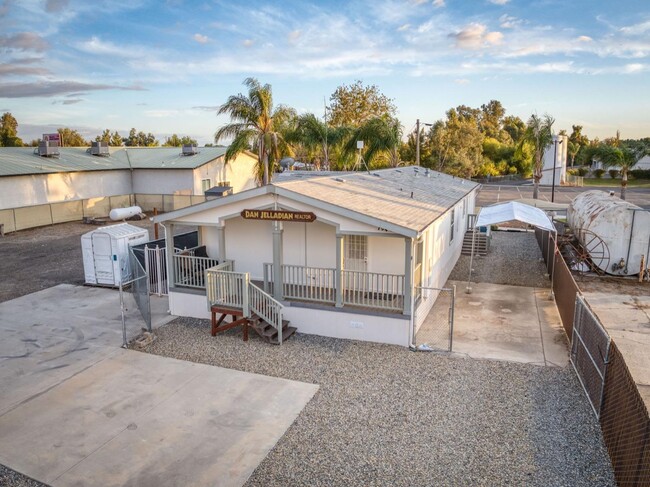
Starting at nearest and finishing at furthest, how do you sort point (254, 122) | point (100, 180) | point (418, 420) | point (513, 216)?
point (418, 420) < point (513, 216) < point (254, 122) < point (100, 180)

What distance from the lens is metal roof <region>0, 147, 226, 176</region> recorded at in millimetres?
31078

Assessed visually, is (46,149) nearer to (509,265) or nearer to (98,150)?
(98,150)

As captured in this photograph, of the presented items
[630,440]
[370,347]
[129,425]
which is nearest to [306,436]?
[129,425]

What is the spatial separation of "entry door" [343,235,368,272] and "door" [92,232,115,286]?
338 inches

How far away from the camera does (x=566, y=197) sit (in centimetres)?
5006

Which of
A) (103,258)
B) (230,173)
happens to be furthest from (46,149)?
(103,258)

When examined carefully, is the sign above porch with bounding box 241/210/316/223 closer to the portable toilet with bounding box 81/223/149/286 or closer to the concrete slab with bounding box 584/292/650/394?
the portable toilet with bounding box 81/223/149/286

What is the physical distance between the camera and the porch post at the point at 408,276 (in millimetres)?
11289

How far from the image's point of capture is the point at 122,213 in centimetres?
3209

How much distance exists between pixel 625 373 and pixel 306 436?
5000 millimetres

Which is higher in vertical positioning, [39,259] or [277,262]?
[277,262]

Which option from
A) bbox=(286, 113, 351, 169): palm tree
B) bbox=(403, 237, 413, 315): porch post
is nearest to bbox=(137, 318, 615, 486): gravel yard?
bbox=(403, 237, 413, 315): porch post

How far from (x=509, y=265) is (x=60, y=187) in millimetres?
28761

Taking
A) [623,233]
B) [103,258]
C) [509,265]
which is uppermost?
[623,233]
